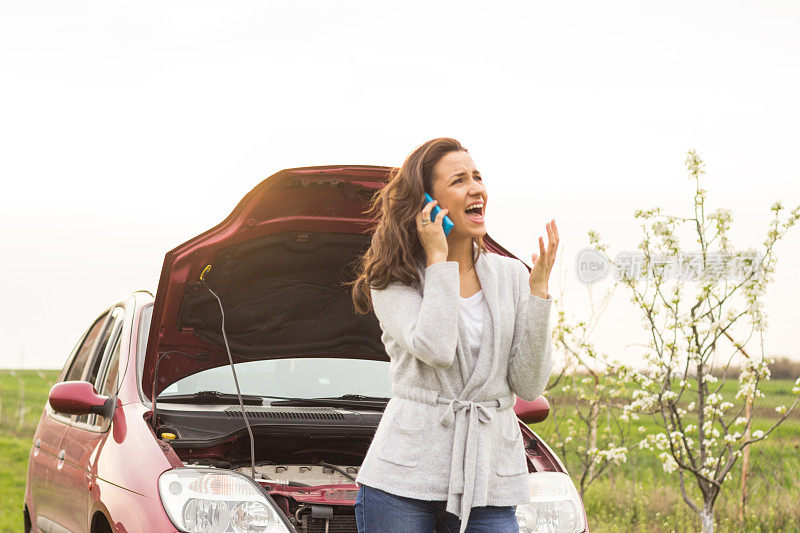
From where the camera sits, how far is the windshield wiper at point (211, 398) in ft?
13.8

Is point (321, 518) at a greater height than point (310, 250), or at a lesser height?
lesser

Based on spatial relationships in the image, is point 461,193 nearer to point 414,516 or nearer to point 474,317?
point 474,317

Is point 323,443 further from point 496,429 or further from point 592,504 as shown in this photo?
point 592,504

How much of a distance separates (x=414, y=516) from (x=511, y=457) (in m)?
0.35

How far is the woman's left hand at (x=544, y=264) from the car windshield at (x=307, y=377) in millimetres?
2201

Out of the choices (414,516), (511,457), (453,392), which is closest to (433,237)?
(453,392)

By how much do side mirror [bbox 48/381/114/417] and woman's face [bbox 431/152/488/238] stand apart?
2.13 meters

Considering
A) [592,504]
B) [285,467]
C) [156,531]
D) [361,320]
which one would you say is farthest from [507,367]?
[592,504]

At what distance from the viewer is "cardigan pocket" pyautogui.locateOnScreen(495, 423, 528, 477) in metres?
2.55

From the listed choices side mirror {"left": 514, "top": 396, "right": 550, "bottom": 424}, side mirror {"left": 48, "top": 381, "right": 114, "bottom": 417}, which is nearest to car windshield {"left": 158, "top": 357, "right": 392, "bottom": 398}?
side mirror {"left": 48, "top": 381, "right": 114, "bottom": 417}

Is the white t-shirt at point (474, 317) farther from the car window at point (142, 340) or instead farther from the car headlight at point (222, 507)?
the car window at point (142, 340)

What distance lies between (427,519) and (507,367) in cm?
49

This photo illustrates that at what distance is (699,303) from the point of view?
271 inches

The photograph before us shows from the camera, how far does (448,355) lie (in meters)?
2.42
